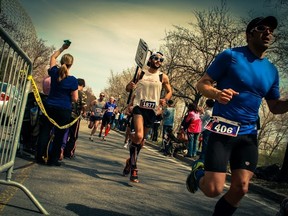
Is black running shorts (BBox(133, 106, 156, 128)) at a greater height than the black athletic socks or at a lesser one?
greater

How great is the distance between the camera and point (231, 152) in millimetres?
3498

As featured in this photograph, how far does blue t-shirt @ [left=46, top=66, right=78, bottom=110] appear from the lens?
21.3ft

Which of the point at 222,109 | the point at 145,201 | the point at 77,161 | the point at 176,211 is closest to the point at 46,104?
the point at 77,161

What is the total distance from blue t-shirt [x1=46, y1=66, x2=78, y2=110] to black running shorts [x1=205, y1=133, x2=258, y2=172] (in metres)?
3.70

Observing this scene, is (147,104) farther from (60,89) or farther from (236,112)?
(236,112)

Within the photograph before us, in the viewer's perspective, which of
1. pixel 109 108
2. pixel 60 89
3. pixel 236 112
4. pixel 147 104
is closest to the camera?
pixel 236 112

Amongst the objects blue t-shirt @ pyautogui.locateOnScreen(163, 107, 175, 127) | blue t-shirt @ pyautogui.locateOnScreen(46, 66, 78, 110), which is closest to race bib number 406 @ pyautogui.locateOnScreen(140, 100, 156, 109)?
blue t-shirt @ pyautogui.locateOnScreen(46, 66, 78, 110)

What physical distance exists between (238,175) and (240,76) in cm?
95

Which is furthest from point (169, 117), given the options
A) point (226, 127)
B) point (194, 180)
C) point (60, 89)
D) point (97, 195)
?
point (226, 127)

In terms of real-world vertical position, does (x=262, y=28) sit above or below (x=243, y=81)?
above

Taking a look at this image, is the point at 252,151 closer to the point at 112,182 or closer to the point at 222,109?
the point at 222,109

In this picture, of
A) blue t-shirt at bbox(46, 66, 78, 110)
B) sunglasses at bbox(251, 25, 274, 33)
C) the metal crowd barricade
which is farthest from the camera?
blue t-shirt at bbox(46, 66, 78, 110)

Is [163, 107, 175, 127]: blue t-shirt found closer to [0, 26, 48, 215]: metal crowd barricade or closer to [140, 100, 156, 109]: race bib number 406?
[140, 100, 156, 109]: race bib number 406

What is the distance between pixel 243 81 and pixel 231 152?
70 cm
